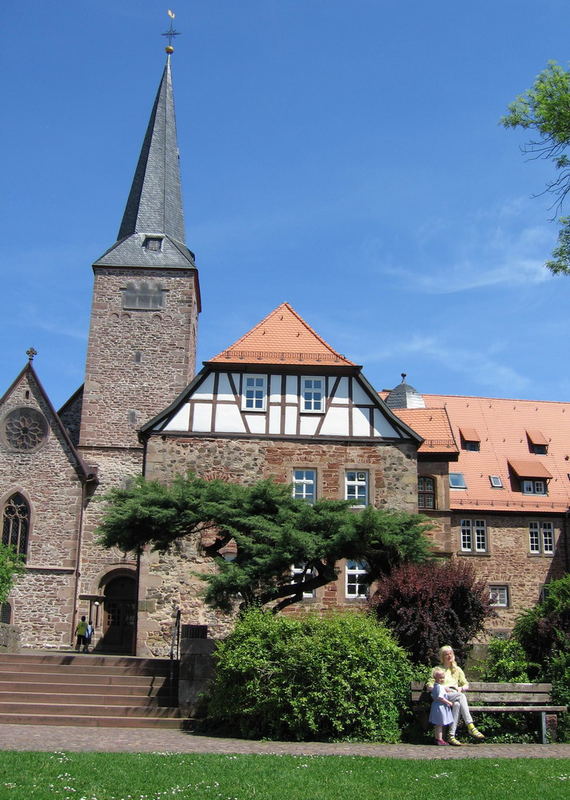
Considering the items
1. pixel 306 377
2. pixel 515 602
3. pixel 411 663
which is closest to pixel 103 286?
pixel 306 377

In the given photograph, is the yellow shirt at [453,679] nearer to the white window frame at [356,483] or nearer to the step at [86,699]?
the step at [86,699]

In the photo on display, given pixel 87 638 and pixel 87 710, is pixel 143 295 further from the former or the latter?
pixel 87 710

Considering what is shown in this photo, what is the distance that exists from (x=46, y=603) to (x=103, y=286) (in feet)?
40.3

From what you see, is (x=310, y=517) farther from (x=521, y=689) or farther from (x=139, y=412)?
(x=139, y=412)

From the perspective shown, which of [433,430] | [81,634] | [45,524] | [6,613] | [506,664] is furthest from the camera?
[45,524]

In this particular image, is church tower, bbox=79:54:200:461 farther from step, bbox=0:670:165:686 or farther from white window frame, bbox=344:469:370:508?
step, bbox=0:670:165:686

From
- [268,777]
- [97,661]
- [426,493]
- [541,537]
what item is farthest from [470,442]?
[268,777]

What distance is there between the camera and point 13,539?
2923 cm

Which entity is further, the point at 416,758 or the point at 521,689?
A: the point at 521,689

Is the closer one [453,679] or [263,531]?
[453,679]

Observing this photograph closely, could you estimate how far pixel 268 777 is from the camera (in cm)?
844

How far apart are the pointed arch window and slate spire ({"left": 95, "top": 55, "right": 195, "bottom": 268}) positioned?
9935 millimetres

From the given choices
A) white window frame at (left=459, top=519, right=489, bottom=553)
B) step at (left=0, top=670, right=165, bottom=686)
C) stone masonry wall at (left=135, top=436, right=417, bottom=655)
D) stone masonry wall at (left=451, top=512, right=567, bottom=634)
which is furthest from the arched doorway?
step at (left=0, top=670, right=165, bottom=686)

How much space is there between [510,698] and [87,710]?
658 centimetres
